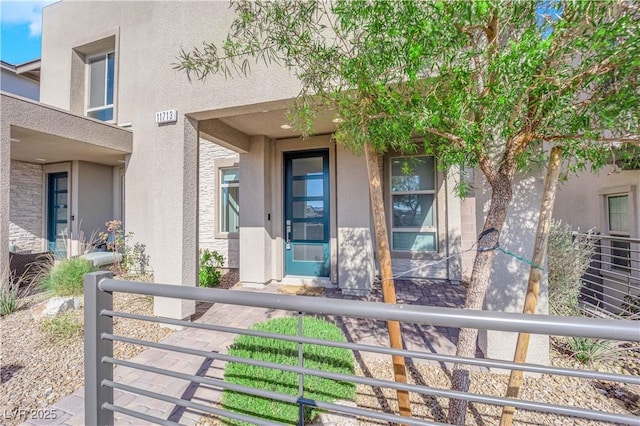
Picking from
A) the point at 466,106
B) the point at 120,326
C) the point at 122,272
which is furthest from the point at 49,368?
the point at 466,106

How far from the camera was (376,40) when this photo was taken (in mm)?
1562

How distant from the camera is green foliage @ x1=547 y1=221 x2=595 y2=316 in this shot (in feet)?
11.0

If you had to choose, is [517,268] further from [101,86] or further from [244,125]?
[101,86]

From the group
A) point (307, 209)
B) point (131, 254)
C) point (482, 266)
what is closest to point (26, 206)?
point (131, 254)

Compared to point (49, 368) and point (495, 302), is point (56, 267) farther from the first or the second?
point (495, 302)

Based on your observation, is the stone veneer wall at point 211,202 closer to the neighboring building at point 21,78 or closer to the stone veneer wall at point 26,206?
the stone veneer wall at point 26,206

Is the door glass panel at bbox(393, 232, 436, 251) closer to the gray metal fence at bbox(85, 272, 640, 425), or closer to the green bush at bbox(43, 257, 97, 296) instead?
the gray metal fence at bbox(85, 272, 640, 425)

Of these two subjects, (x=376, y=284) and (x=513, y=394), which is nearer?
(x=513, y=394)

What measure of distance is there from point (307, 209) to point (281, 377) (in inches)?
162

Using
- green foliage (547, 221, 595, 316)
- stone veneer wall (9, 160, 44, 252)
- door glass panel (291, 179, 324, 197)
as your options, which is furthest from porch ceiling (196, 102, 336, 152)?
stone veneer wall (9, 160, 44, 252)

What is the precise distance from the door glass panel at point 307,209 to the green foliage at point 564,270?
3788 millimetres

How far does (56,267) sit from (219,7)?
17.6 feet

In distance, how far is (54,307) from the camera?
396cm

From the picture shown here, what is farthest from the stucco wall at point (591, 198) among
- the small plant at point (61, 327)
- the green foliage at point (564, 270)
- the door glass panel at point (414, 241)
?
the small plant at point (61, 327)
